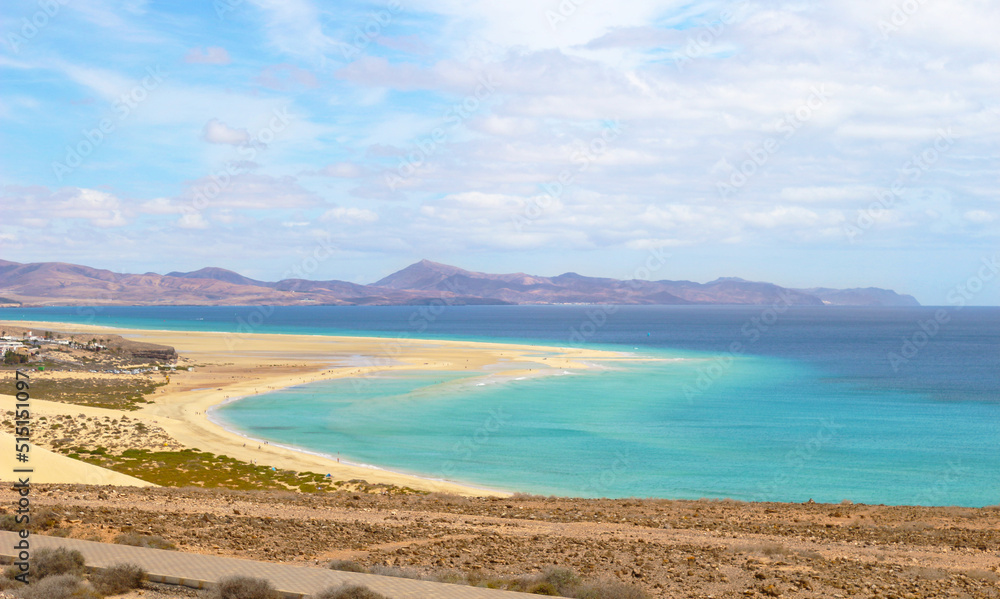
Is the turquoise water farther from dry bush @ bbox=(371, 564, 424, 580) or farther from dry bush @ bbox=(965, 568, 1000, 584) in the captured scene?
dry bush @ bbox=(371, 564, 424, 580)

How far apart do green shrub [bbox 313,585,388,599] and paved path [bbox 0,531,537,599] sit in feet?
0.94

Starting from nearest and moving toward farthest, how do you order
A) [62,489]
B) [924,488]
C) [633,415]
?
[62,489] < [924,488] < [633,415]

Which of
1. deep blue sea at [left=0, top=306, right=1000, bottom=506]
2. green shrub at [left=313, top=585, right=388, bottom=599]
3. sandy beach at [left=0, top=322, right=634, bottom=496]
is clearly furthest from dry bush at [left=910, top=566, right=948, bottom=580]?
sandy beach at [left=0, top=322, right=634, bottom=496]

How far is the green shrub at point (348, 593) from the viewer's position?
8836mm

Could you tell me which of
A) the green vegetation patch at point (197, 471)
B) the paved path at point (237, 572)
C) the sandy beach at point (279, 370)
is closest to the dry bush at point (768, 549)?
the paved path at point (237, 572)

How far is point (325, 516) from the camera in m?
16.0

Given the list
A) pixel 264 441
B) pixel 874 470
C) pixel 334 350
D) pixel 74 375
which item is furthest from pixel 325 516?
pixel 334 350

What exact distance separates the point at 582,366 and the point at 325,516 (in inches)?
2300

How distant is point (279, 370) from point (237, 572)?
58355 millimetres

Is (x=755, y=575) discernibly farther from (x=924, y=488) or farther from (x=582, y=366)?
(x=582, y=366)

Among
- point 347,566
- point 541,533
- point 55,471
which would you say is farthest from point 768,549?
point 55,471

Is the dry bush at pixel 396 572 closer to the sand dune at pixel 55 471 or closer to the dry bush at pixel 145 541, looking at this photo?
the dry bush at pixel 145 541

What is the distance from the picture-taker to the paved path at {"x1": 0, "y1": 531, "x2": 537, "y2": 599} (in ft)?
31.1

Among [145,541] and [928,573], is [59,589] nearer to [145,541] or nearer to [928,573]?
[145,541]
